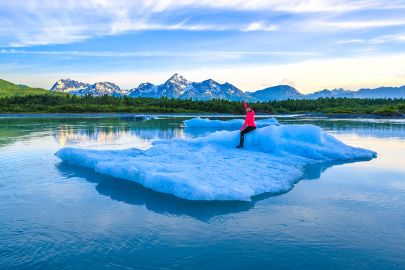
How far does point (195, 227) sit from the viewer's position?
600 centimetres

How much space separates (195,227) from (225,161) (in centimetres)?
524

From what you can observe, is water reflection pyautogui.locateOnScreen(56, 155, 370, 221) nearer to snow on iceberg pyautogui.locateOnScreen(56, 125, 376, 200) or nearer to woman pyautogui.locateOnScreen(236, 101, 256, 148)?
snow on iceberg pyautogui.locateOnScreen(56, 125, 376, 200)

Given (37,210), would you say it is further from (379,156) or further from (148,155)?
(379,156)

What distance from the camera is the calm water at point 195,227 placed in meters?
4.80

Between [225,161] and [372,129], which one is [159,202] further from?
[372,129]

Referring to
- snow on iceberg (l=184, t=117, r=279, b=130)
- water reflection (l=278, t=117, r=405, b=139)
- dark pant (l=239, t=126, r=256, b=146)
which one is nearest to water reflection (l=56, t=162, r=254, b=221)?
dark pant (l=239, t=126, r=256, b=146)

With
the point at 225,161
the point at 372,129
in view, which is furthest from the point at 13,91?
the point at 225,161

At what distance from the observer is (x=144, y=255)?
492 centimetres

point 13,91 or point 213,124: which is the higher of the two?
point 13,91

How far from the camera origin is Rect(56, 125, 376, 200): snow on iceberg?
8031mm

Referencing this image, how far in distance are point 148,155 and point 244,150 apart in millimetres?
3604

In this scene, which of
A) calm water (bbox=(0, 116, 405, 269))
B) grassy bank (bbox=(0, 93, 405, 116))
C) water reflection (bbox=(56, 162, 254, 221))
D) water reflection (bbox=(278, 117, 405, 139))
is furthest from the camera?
grassy bank (bbox=(0, 93, 405, 116))

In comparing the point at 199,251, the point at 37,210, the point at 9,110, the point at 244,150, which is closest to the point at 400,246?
the point at 199,251

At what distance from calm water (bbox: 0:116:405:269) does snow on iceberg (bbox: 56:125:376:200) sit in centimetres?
33
